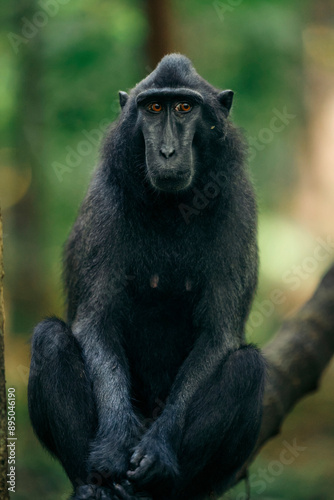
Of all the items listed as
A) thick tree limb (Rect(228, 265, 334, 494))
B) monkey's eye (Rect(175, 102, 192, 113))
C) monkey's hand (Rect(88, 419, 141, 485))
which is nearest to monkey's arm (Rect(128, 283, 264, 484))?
monkey's hand (Rect(88, 419, 141, 485))

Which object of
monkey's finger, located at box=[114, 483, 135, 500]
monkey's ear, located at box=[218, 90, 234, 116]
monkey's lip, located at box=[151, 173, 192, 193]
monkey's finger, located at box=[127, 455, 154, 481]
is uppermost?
monkey's ear, located at box=[218, 90, 234, 116]

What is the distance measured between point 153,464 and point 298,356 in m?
2.82

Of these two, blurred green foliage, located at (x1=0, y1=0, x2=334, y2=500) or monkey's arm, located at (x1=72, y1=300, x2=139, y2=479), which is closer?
monkey's arm, located at (x1=72, y1=300, x2=139, y2=479)

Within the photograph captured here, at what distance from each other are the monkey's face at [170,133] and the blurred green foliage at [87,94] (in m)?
4.29

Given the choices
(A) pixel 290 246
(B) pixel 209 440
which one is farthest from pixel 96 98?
(B) pixel 209 440

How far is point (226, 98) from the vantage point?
18.4 feet

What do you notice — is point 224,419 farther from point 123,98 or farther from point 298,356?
point 123,98

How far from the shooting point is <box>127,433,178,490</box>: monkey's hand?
491 centimetres

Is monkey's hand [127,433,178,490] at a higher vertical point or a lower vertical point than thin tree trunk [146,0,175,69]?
lower

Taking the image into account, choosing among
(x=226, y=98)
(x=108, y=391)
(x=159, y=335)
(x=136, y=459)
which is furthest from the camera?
(x=159, y=335)

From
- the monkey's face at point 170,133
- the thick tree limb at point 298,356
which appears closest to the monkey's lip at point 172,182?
the monkey's face at point 170,133

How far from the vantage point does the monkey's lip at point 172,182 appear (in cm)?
515

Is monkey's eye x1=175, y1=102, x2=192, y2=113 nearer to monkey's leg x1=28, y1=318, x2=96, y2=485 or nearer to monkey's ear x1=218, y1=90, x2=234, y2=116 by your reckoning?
monkey's ear x1=218, y1=90, x2=234, y2=116

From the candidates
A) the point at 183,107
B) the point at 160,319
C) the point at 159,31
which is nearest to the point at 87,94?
the point at 159,31
